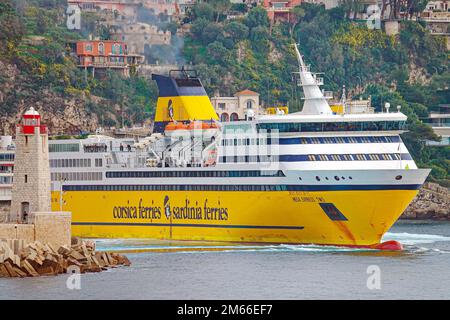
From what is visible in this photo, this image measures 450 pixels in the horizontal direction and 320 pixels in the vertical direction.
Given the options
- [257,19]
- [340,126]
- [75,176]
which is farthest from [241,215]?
[257,19]

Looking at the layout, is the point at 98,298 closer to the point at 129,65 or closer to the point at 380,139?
the point at 380,139

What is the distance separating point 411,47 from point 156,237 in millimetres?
60171

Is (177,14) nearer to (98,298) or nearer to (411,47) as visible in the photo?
(411,47)

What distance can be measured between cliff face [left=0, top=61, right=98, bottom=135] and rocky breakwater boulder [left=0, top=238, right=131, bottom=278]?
48.0 metres

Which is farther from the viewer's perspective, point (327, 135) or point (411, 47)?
point (411, 47)

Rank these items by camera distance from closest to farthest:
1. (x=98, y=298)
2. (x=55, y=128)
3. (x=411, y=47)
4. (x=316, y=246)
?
(x=98, y=298) < (x=316, y=246) < (x=55, y=128) < (x=411, y=47)

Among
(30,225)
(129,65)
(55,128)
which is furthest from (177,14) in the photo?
(30,225)

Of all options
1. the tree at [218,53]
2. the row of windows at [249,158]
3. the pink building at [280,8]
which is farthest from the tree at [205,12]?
the row of windows at [249,158]

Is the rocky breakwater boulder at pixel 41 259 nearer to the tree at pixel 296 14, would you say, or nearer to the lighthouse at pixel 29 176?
the lighthouse at pixel 29 176

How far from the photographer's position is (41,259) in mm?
86188

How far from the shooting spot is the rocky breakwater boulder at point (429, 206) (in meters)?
127

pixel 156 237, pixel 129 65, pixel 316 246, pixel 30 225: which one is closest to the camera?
pixel 30 225

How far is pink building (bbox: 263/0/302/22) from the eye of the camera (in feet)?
521
